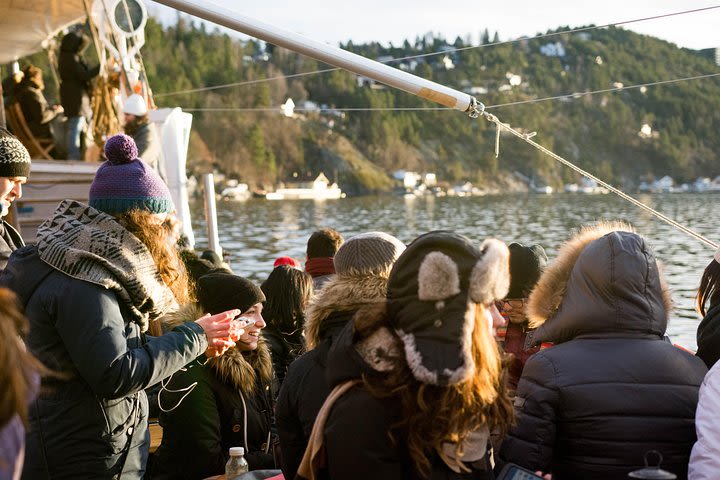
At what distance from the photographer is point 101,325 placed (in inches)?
92.7

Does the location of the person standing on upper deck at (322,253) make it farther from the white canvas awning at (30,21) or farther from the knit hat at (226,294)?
the white canvas awning at (30,21)

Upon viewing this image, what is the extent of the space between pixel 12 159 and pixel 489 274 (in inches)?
79.7

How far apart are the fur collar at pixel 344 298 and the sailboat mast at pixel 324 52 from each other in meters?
2.56

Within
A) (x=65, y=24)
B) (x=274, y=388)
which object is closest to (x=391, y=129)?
(x=65, y=24)

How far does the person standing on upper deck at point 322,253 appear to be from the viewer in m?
5.16

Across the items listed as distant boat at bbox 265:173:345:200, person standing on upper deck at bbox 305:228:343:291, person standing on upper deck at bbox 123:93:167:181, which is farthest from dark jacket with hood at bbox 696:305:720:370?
distant boat at bbox 265:173:345:200

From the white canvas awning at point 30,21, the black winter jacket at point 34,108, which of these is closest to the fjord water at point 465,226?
the white canvas awning at point 30,21

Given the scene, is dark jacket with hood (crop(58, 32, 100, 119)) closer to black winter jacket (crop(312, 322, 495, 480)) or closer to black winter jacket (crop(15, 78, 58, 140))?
black winter jacket (crop(15, 78, 58, 140))

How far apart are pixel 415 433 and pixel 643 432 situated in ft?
2.56

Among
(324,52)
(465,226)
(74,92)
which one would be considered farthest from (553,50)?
(324,52)

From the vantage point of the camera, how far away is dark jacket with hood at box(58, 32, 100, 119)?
389 inches

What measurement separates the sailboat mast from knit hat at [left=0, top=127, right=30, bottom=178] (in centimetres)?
163

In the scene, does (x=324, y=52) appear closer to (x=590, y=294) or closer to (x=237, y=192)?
(x=590, y=294)

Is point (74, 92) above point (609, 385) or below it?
above
